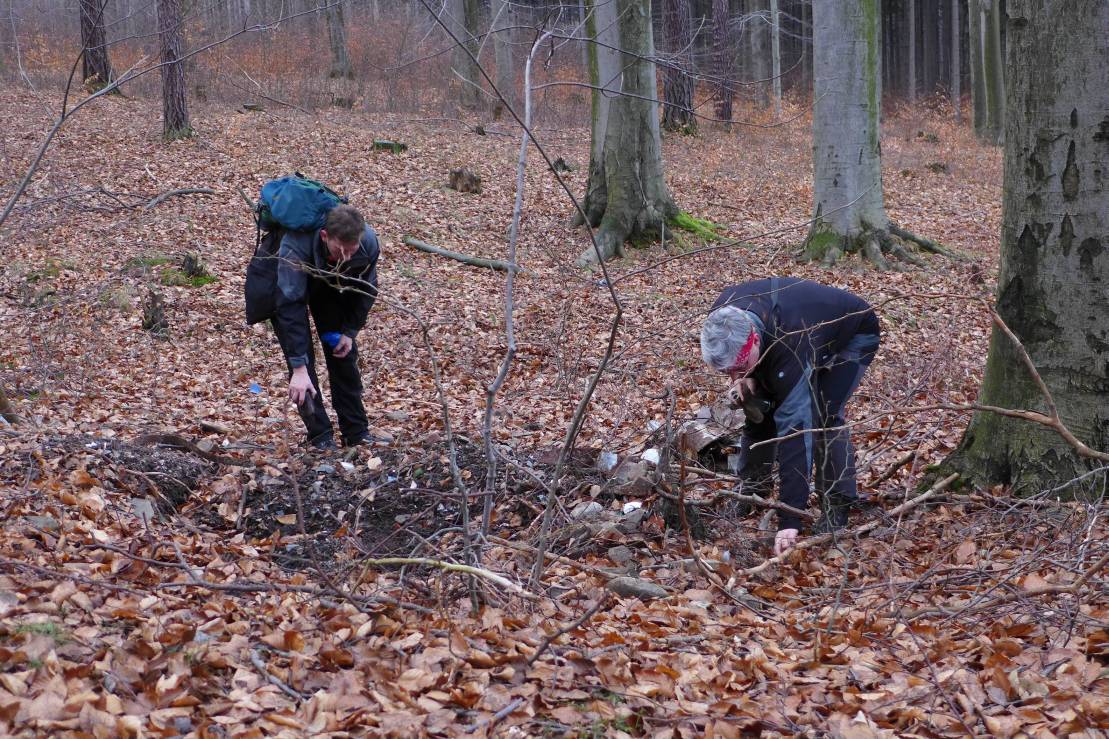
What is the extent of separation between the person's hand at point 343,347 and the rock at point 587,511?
172 cm

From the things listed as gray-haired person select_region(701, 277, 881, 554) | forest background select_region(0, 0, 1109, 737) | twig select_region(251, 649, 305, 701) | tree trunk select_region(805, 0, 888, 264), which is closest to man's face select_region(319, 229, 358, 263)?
forest background select_region(0, 0, 1109, 737)

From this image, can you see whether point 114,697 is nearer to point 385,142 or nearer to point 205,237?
point 205,237

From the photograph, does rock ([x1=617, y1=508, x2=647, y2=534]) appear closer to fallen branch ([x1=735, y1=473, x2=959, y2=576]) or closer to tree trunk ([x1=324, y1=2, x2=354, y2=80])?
fallen branch ([x1=735, y1=473, x2=959, y2=576])

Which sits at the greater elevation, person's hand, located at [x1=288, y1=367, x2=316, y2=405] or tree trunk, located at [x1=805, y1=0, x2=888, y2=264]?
tree trunk, located at [x1=805, y1=0, x2=888, y2=264]

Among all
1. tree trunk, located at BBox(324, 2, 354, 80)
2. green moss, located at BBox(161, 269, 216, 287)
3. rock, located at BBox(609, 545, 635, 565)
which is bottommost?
rock, located at BBox(609, 545, 635, 565)

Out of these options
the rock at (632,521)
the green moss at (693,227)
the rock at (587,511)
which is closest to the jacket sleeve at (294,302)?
the rock at (587,511)

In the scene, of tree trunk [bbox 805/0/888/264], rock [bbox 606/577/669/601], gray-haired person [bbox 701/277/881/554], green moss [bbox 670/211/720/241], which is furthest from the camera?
green moss [bbox 670/211/720/241]

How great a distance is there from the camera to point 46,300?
8305mm

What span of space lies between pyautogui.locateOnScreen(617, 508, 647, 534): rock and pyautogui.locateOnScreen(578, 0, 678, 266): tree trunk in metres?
6.57

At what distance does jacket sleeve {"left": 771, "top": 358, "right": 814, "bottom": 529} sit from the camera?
12.9 feet

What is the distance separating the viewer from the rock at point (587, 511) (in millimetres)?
4508

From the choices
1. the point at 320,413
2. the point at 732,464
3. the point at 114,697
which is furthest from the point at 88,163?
the point at 114,697

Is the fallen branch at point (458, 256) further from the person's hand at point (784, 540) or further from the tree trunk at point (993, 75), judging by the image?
the tree trunk at point (993, 75)

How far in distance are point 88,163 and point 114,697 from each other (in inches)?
448
